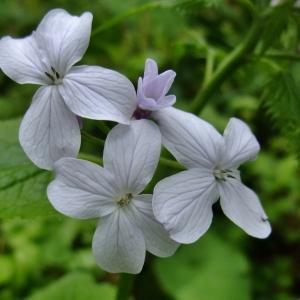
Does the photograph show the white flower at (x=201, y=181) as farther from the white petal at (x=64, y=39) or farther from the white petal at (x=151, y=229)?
the white petal at (x=64, y=39)

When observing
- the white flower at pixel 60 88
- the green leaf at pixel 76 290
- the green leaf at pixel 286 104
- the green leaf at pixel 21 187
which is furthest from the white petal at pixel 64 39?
the green leaf at pixel 76 290

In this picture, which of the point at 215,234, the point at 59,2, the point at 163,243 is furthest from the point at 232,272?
the point at 59,2

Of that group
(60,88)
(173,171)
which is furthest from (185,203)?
(173,171)

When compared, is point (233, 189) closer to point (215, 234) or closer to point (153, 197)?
point (153, 197)

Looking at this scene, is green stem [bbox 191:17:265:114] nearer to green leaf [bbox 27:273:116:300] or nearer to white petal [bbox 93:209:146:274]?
white petal [bbox 93:209:146:274]

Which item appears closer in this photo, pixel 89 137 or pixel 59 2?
pixel 89 137
